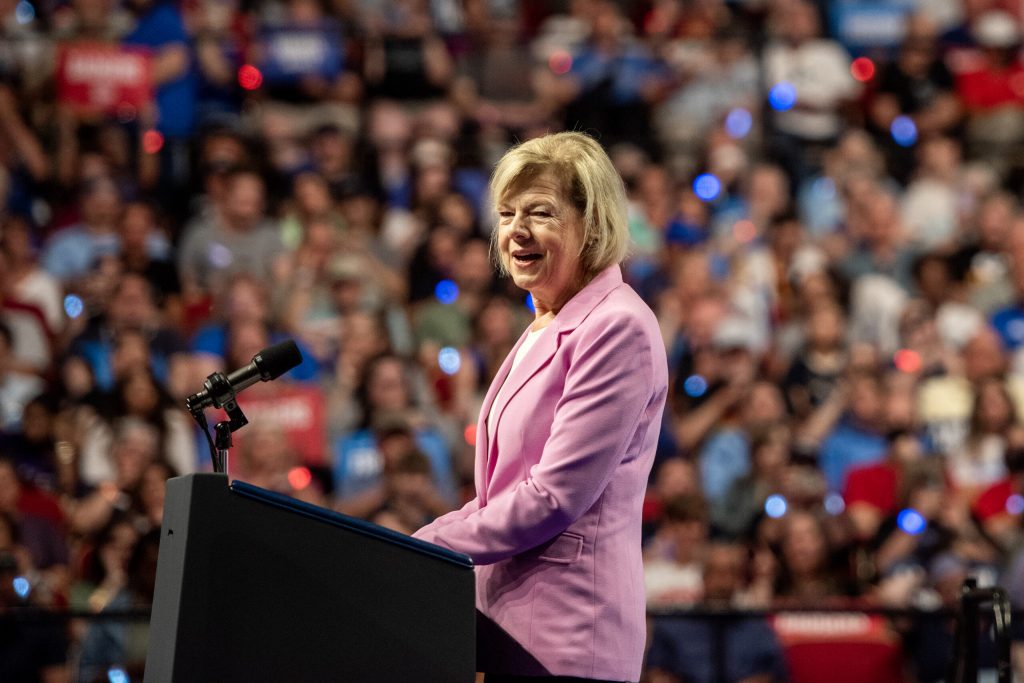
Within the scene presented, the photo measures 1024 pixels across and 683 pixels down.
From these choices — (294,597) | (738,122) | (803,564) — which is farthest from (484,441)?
(738,122)

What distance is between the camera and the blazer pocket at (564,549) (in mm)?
2129

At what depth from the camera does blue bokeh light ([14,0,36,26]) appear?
23.9 ft

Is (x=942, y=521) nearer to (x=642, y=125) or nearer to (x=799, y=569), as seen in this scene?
(x=799, y=569)

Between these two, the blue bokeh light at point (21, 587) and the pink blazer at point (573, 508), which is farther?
the blue bokeh light at point (21, 587)

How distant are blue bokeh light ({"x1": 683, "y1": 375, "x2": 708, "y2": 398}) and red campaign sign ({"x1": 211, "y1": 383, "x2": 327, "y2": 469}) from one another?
1.67 m

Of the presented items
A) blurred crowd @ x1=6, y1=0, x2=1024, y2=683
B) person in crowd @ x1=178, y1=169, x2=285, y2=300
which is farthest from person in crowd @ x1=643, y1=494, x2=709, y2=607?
person in crowd @ x1=178, y1=169, x2=285, y2=300

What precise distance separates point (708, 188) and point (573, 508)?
552cm

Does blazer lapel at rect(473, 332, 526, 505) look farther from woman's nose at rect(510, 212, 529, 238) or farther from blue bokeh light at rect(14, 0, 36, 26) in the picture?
blue bokeh light at rect(14, 0, 36, 26)

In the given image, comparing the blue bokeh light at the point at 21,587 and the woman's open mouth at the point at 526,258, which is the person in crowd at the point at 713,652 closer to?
the woman's open mouth at the point at 526,258

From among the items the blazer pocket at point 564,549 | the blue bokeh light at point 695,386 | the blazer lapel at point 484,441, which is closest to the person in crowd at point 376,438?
the blue bokeh light at point 695,386

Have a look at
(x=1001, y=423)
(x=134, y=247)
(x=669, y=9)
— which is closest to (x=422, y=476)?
(x=134, y=247)

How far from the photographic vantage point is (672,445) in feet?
20.0

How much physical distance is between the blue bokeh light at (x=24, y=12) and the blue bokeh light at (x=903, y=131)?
4794mm

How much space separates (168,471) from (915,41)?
204 inches
